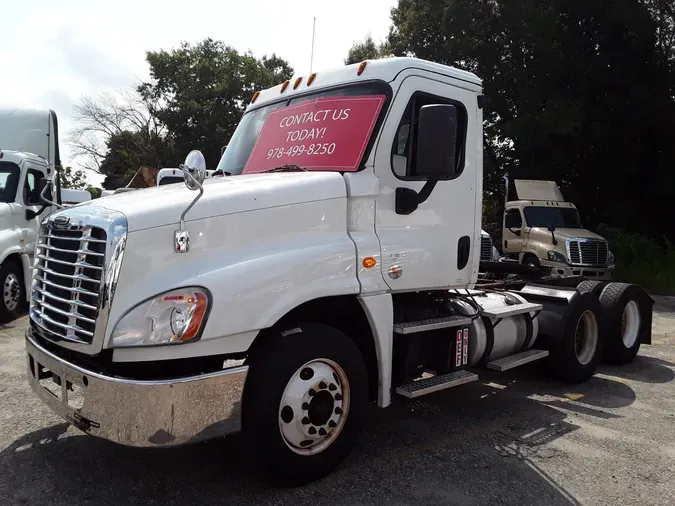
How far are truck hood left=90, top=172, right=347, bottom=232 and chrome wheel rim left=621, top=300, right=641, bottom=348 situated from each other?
506 cm

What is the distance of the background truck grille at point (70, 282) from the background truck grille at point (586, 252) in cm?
1319

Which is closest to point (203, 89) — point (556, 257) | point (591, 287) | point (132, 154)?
point (132, 154)

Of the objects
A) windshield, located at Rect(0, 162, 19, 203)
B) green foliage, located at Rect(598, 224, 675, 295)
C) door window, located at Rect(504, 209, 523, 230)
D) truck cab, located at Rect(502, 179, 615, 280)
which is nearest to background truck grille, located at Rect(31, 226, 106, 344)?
windshield, located at Rect(0, 162, 19, 203)

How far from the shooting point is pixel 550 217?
15203mm

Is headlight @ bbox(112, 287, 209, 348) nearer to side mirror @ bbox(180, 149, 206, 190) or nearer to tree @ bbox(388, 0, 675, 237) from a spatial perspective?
side mirror @ bbox(180, 149, 206, 190)

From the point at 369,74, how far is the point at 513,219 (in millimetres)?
12315

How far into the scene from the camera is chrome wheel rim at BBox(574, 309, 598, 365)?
20.8ft

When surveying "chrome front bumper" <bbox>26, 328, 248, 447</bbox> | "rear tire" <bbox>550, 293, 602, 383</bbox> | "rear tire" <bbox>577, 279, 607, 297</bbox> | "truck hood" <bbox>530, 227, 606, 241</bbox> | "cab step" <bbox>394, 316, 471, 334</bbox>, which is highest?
"truck hood" <bbox>530, 227, 606, 241</bbox>

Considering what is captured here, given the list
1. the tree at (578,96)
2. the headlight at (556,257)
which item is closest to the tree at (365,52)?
the tree at (578,96)

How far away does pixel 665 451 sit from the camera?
4316mm

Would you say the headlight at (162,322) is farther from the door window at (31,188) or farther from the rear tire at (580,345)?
the door window at (31,188)

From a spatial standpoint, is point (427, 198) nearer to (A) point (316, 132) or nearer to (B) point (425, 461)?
(A) point (316, 132)

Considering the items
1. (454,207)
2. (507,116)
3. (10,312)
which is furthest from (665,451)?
(507,116)

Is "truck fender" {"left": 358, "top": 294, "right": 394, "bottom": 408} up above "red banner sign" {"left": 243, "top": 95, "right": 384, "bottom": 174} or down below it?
below
